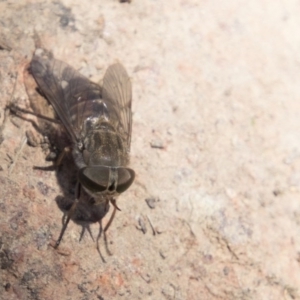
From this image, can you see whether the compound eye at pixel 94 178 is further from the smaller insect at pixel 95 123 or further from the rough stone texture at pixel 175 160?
the rough stone texture at pixel 175 160

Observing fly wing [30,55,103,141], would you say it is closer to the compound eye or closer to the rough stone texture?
the rough stone texture

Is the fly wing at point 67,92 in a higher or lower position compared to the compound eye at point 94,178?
higher

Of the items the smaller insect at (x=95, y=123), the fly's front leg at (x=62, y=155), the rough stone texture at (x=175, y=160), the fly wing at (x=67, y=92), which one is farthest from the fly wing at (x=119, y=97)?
the fly's front leg at (x=62, y=155)

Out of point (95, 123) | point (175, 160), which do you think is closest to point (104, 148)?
point (95, 123)

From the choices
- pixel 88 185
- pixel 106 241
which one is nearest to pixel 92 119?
pixel 88 185

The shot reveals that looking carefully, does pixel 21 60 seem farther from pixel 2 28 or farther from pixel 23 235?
pixel 23 235

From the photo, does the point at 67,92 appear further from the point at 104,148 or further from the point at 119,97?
the point at 104,148
